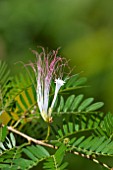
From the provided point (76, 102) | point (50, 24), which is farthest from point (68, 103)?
point (50, 24)

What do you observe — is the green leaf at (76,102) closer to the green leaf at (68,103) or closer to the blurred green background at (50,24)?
the green leaf at (68,103)

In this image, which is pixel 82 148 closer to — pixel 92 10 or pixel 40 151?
pixel 40 151

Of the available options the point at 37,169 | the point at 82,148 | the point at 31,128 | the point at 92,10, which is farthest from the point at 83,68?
the point at 82,148

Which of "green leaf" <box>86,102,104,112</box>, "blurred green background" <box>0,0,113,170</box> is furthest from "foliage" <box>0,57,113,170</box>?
"blurred green background" <box>0,0,113,170</box>

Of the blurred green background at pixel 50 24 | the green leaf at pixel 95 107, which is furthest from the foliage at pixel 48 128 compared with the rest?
the blurred green background at pixel 50 24

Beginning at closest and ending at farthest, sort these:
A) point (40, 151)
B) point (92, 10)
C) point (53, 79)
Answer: point (40, 151)
point (53, 79)
point (92, 10)

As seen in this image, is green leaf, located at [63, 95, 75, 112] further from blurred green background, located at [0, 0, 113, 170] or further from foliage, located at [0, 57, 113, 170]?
blurred green background, located at [0, 0, 113, 170]
